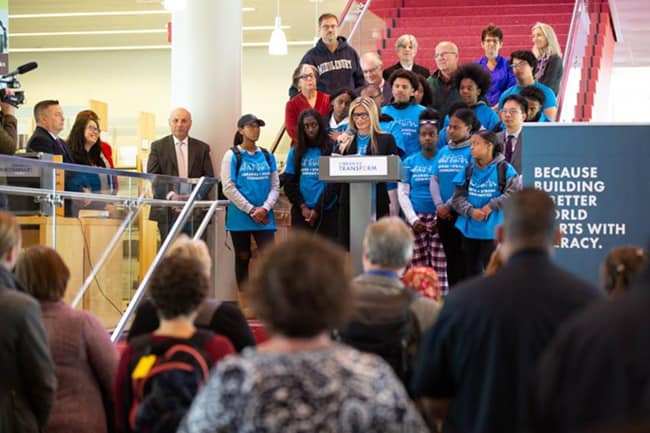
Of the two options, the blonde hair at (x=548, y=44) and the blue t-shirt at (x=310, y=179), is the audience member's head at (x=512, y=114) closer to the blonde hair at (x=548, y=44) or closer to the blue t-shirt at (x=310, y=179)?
the blue t-shirt at (x=310, y=179)

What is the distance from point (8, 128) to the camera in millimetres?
8531

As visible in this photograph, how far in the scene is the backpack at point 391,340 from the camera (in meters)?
3.87

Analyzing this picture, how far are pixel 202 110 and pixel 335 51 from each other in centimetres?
127

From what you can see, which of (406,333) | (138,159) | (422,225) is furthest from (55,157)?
(138,159)

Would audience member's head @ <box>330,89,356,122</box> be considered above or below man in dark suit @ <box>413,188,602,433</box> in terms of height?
above

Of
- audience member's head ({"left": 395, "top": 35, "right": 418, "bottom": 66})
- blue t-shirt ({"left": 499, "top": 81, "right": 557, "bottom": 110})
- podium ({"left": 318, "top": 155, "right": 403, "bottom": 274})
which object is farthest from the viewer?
audience member's head ({"left": 395, "top": 35, "right": 418, "bottom": 66})

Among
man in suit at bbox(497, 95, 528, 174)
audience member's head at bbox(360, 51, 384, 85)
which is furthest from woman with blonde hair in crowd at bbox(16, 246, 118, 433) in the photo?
audience member's head at bbox(360, 51, 384, 85)

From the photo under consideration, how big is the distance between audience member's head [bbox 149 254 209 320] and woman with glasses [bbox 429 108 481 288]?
428cm

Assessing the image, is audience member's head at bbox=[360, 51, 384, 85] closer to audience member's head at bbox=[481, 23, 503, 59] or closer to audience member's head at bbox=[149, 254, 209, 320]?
audience member's head at bbox=[481, 23, 503, 59]

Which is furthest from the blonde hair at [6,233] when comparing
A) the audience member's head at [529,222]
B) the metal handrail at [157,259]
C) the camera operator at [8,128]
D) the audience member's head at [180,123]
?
the audience member's head at [180,123]

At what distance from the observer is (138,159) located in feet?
58.6

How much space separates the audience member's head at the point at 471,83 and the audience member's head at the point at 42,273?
5.24 m

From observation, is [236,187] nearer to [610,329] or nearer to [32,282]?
[32,282]

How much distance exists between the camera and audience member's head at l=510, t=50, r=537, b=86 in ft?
31.8
